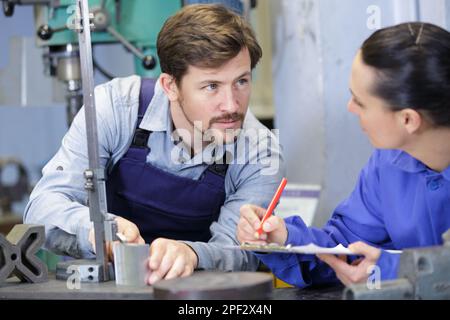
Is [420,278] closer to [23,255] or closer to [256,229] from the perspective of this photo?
[256,229]

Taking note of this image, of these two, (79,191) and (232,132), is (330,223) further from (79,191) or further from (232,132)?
(79,191)

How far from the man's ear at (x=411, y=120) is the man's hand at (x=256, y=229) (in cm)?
24

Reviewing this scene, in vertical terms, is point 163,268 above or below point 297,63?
below

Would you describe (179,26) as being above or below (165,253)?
above

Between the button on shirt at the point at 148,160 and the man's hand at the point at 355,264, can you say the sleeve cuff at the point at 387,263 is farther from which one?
the button on shirt at the point at 148,160

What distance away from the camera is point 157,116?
1.66 meters

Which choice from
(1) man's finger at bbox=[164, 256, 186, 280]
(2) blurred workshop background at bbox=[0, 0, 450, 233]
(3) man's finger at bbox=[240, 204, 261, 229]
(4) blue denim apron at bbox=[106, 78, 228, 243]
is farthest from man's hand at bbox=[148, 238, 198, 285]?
(2) blurred workshop background at bbox=[0, 0, 450, 233]

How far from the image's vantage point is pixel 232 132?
1528mm

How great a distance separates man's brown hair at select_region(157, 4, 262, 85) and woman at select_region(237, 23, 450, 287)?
0.97 ft

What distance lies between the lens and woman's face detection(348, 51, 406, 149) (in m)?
1.26

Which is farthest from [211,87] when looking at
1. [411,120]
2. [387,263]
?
[387,263]

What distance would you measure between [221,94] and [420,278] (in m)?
0.63
